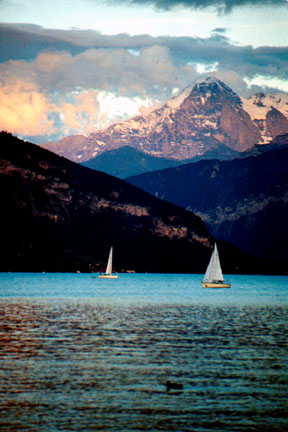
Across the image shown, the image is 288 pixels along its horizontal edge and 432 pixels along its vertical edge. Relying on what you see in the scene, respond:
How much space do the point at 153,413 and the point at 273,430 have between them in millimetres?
8001

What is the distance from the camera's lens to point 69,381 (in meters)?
56.8

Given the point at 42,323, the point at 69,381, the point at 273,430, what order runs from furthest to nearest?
the point at 42,323, the point at 69,381, the point at 273,430

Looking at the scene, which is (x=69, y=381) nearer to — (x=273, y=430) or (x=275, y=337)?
(x=273, y=430)

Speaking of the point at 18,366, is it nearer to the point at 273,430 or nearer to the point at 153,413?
the point at 153,413

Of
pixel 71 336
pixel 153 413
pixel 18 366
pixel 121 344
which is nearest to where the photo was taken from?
pixel 153 413

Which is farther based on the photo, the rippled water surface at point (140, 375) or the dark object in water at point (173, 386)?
the dark object in water at point (173, 386)

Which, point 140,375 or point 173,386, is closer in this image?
point 173,386

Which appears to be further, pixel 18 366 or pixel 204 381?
pixel 18 366

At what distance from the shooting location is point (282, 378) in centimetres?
6006

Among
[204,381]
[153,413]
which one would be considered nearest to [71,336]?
[204,381]

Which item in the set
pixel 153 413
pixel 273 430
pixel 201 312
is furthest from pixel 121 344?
pixel 201 312

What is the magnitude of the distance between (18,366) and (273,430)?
1051 inches

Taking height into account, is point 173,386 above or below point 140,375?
below

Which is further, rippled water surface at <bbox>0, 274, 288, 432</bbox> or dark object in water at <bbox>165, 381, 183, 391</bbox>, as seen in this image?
dark object in water at <bbox>165, 381, 183, 391</bbox>
